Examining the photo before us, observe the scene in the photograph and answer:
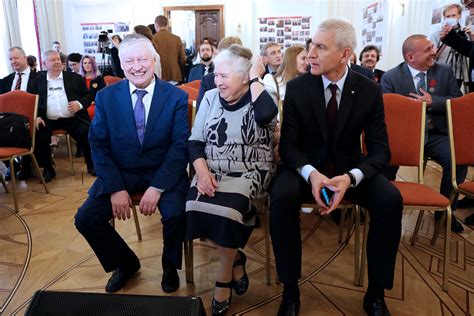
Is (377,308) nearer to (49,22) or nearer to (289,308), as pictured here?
(289,308)

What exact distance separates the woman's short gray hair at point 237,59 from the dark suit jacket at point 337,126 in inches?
10.9

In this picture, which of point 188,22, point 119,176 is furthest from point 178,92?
point 188,22

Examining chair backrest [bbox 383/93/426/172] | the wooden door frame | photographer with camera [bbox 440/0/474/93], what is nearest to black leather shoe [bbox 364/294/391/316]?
chair backrest [bbox 383/93/426/172]

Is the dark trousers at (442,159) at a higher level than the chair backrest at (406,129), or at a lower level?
lower

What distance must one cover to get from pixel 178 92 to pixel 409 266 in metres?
Answer: 1.72

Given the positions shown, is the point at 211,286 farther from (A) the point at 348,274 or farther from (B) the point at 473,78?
(B) the point at 473,78

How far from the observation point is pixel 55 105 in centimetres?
423

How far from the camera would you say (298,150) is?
2.08 m

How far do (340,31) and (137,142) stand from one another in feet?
3.97

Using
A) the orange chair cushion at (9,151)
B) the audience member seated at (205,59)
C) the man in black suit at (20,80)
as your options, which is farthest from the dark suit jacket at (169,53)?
the orange chair cushion at (9,151)

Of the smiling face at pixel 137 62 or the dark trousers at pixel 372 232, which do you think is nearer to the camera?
the dark trousers at pixel 372 232

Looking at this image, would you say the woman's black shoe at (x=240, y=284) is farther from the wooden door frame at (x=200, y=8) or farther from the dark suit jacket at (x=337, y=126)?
the wooden door frame at (x=200, y=8)

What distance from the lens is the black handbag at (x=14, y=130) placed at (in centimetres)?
341

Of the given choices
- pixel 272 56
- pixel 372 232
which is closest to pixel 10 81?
pixel 272 56
